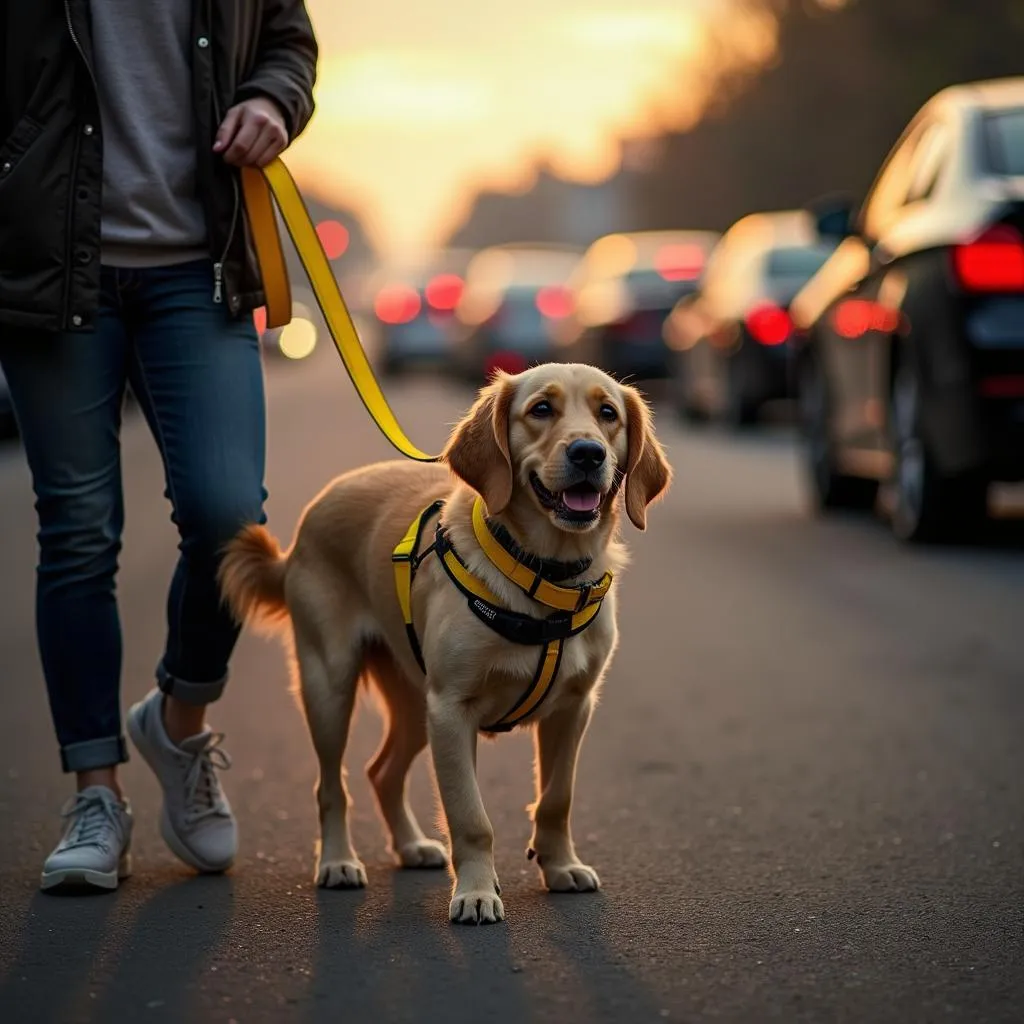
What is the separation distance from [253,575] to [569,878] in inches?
39.0

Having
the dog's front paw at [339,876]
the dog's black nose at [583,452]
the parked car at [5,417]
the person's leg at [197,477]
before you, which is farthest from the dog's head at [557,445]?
the parked car at [5,417]

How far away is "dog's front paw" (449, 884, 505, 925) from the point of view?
4.58 meters

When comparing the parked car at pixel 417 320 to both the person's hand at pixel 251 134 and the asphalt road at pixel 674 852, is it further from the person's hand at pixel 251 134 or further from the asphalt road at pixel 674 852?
the person's hand at pixel 251 134

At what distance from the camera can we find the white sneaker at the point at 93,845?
4930mm

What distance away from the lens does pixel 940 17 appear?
158ft

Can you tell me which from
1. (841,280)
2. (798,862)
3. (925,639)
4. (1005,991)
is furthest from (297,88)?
(841,280)

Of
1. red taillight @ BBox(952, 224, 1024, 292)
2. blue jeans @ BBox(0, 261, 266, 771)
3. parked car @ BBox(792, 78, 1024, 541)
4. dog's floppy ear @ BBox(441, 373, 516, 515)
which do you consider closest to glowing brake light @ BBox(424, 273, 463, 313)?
parked car @ BBox(792, 78, 1024, 541)

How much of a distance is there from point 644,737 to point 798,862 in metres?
1.74

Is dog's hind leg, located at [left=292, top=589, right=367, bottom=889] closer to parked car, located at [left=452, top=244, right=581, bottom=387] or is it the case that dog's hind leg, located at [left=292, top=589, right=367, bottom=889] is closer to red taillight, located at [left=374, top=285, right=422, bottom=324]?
parked car, located at [left=452, top=244, right=581, bottom=387]

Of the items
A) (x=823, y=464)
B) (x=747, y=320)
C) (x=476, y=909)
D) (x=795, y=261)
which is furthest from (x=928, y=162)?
(x=795, y=261)

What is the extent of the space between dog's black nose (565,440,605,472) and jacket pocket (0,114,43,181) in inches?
53.6

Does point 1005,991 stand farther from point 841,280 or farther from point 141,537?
point 141,537

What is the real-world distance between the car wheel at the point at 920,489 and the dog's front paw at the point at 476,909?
247 inches

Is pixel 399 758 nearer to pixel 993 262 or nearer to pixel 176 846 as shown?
pixel 176 846
